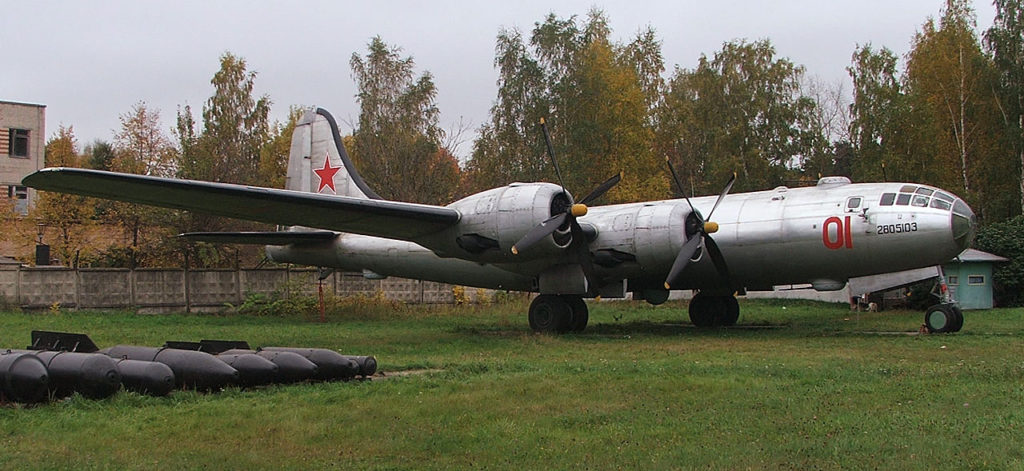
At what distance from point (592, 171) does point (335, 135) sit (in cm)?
2235

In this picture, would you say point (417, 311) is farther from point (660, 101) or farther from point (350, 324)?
point (660, 101)

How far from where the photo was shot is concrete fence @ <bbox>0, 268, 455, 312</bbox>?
83.8 feet

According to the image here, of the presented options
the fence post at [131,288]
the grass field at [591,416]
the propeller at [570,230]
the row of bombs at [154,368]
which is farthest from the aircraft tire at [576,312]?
the fence post at [131,288]

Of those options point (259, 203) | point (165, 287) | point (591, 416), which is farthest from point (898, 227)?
point (165, 287)

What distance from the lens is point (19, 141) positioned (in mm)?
48531

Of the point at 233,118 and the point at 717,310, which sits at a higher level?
the point at 233,118

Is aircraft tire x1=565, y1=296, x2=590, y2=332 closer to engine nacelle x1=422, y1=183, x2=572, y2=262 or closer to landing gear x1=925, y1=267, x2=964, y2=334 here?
engine nacelle x1=422, y1=183, x2=572, y2=262

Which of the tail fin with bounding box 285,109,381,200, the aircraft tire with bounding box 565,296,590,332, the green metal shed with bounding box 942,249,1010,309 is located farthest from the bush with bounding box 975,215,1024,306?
the tail fin with bounding box 285,109,381,200

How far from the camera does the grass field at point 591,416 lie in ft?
22.8

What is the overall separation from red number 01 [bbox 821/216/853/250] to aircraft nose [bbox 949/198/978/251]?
1885mm

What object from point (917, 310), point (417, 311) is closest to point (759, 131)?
point (917, 310)

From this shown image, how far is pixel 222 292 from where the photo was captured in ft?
93.1

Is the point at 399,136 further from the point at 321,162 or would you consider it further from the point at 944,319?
the point at 944,319

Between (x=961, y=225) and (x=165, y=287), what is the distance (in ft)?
72.6
